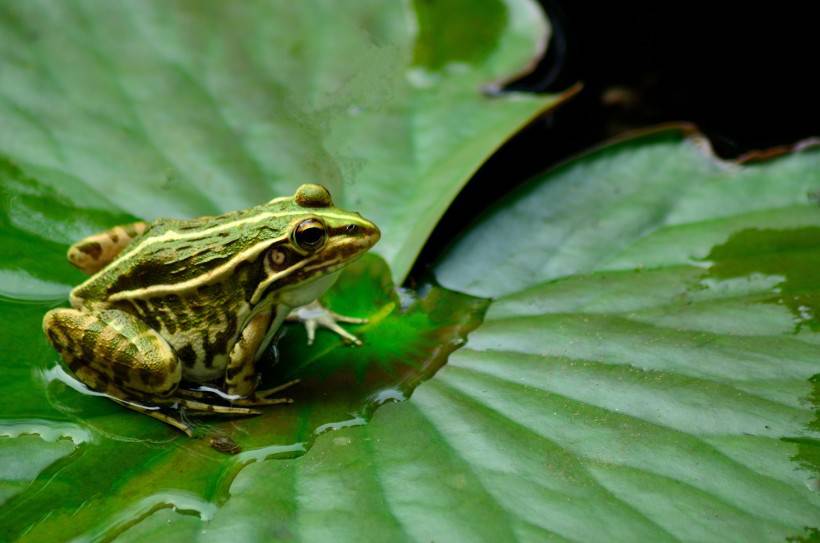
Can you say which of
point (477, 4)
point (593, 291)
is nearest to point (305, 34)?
point (477, 4)

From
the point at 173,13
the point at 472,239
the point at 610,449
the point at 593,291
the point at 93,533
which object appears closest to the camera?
the point at 93,533

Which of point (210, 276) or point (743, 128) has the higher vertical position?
point (743, 128)

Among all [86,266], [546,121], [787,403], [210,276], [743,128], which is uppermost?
[743,128]

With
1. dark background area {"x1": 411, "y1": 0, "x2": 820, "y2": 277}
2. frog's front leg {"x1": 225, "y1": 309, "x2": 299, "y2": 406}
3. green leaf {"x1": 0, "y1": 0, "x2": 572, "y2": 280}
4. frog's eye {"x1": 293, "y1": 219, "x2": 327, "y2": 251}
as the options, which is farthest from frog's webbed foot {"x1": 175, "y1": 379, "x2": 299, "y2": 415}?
dark background area {"x1": 411, "y1": 0, "x2": 820, "y2": 277}

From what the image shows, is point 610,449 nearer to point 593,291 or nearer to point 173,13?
point 593,291

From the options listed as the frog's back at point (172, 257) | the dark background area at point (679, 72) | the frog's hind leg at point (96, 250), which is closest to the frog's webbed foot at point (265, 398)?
the frog's back at point (172, 257)

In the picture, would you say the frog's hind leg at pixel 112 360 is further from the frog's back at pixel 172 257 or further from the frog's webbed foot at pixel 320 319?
the frog's webbed foot at pixel 320 319

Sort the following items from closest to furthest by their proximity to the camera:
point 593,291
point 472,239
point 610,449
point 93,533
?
1. point 93,533
2. point 610,449
3. point 593,291
4. point 472,239

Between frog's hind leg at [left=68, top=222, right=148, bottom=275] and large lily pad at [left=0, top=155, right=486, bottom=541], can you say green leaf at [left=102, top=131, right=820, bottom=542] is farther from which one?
frog's hind leg at [left=68, top=222, right=148, bottom=275]

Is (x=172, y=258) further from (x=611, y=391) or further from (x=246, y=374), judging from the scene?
(x=611, y=391)
